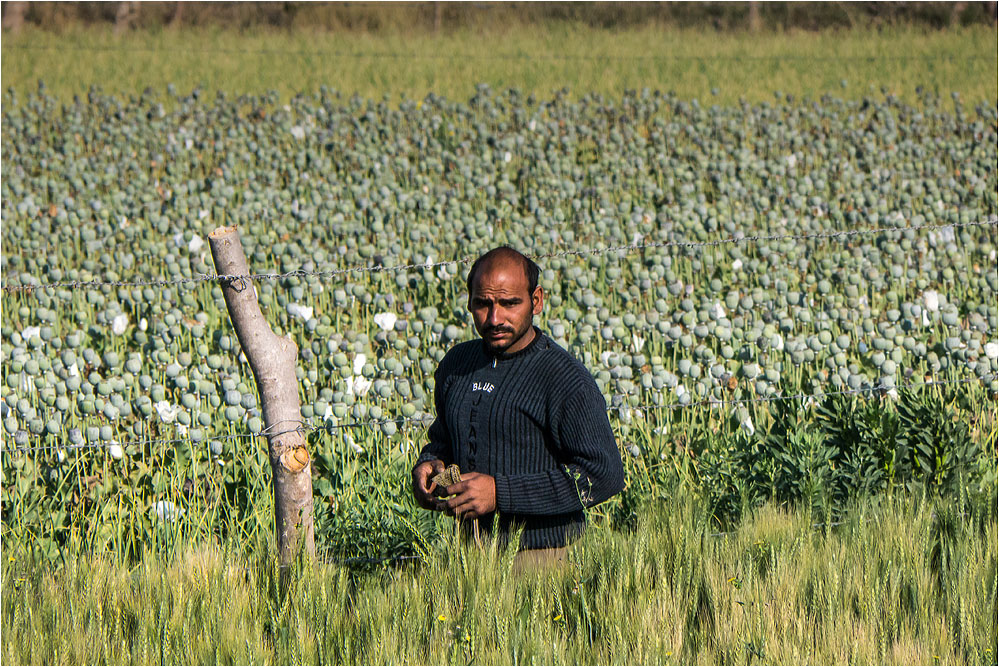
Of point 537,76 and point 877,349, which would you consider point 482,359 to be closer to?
point 877,349

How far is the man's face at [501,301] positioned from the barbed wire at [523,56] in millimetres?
16899

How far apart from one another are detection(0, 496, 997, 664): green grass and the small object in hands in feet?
0.69

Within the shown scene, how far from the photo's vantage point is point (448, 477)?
293cm

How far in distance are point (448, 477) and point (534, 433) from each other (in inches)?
10.1

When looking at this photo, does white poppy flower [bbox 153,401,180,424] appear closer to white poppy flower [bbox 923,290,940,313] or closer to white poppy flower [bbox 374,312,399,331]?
white poppy flower [bbox 374,312,399,331]

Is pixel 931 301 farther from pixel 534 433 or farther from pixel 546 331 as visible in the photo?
pixel 534 433

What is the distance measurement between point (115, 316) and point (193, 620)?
347 centimetres

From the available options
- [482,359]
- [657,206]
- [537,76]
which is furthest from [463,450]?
[537,76]

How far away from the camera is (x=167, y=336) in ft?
19.9

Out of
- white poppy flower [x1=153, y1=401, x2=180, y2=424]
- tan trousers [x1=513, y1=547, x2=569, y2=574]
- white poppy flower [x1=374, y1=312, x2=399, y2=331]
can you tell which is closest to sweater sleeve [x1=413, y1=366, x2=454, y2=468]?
tan trousers [x1=513, y1=547, x2=569, y2=574]

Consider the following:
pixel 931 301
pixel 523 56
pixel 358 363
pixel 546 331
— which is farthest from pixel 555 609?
pixel 523 56

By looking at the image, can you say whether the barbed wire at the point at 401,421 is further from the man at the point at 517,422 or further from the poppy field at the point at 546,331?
the man at the point at 517,422

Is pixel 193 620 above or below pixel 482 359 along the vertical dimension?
below

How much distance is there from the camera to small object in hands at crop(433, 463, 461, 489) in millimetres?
2924
